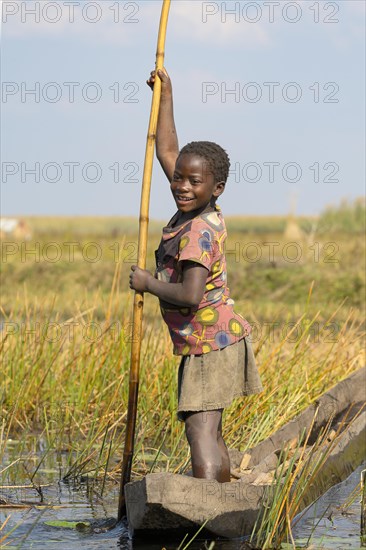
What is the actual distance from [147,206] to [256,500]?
1543mm

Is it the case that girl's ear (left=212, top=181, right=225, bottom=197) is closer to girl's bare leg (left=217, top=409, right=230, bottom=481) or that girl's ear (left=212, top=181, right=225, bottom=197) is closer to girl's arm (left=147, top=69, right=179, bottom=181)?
girl's arm (left=147, top=69, right=179, bottom=181)

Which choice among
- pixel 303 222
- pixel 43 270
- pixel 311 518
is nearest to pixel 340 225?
pixel 303 222

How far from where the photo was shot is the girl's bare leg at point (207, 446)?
4652 mm

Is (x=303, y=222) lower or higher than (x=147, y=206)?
higher

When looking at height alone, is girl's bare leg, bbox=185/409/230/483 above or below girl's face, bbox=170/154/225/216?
below

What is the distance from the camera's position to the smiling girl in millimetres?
4648

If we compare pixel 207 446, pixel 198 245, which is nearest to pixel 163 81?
pixel 198 245

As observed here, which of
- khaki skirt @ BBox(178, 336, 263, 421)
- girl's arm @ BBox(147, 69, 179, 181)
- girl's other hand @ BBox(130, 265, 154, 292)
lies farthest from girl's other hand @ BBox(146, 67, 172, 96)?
khaki skirt @ BBox(178, 336, 263, 421)

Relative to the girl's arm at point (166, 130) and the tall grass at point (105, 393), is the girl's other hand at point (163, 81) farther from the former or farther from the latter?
the tall grass at point (105, 393)

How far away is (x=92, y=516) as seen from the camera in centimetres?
515

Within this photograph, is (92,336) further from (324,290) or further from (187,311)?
(324,290)

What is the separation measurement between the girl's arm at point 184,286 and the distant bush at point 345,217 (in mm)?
26192

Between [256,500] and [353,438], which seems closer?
[256,500]

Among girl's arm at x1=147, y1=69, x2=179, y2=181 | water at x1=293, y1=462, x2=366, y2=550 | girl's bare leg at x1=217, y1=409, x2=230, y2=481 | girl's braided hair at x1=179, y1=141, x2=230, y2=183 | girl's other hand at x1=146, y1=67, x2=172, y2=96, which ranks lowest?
water at x1=293, y1=462, x2=366, y2=550
